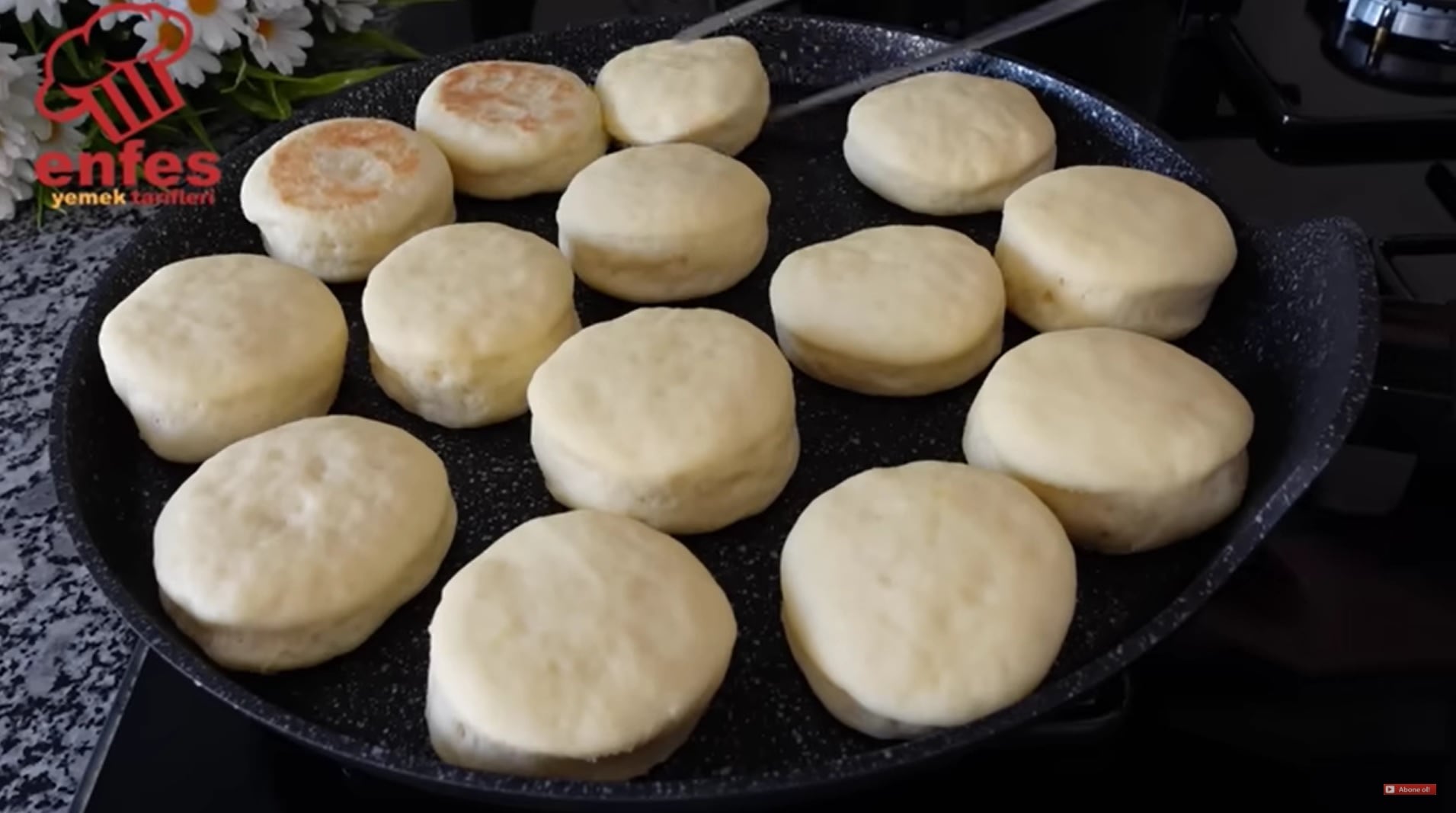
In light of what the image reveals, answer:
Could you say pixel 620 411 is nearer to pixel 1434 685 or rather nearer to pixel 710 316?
pixel 710 316

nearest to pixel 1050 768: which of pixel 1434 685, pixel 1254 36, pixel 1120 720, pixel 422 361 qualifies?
pixel 1120 720

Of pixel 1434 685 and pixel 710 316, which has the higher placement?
pixel 710 316

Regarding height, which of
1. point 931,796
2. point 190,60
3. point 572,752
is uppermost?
point 190,60

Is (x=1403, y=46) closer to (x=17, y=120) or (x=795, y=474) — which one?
(x=795, y=474)

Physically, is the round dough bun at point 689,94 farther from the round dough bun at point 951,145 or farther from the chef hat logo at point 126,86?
the chef hat logo at point 126,86

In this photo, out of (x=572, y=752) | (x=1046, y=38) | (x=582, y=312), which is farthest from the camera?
(x=1046, y=38)

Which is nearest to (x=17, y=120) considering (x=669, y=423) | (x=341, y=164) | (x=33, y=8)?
(x=33, y=8)
